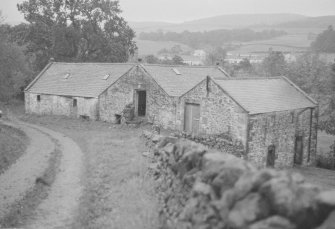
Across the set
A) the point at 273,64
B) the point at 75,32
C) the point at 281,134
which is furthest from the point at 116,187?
the point at 273,64

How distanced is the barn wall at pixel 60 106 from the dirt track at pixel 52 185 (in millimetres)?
11125

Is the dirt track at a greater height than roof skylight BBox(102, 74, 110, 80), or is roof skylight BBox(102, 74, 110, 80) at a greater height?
roof skylight BBox(102, 74, 110, 80)

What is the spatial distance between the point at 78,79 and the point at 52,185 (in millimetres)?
26704

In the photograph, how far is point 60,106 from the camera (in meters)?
39.8

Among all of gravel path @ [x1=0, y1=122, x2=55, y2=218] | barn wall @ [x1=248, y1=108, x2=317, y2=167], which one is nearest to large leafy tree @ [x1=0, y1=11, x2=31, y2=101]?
gravel path @ [x1=0, y1=122, x2=55, y2=218]

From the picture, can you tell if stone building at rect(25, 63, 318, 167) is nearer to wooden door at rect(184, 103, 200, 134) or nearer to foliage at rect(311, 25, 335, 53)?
wooden door at rect(184, 103, 200, 134)

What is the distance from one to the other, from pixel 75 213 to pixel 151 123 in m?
20.8

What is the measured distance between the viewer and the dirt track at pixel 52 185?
12.4 meters

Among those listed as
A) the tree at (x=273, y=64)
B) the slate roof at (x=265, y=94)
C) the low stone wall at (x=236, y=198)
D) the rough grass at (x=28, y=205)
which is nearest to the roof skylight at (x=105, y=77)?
the slate roof at (x=265, y=94)

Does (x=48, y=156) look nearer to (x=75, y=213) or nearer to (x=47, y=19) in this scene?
(x=75, y=213)

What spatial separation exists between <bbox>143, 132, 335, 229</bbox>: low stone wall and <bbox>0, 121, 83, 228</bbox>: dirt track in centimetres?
377

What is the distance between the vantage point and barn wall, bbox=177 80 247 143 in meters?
25.8

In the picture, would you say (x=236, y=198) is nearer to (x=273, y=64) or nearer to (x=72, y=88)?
(x=72, y=88)

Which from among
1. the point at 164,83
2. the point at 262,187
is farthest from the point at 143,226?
the point at 164,83
